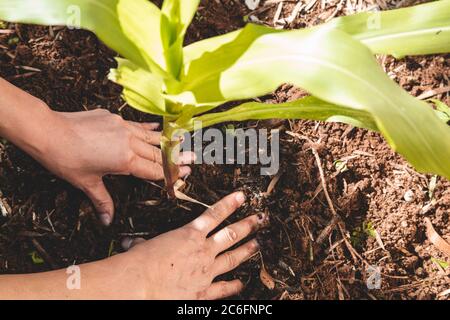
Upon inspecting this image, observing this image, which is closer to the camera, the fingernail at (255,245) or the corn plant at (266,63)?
the corn plant at (266,63)

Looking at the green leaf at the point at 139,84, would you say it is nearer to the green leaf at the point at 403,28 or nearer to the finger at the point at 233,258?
the green leaf at the point at 403,28

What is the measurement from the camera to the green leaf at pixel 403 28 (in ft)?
2.44

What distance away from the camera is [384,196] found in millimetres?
1055

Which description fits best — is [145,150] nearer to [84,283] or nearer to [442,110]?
[84,283]

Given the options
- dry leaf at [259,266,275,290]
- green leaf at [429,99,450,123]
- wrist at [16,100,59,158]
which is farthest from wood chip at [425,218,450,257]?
wrist at [16,100,59,158]

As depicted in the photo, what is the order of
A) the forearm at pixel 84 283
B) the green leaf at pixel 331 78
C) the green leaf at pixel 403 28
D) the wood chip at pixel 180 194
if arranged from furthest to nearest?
the wood chip at pixel 180 194 < the forearm at pixel 84 283 < the green leaf at pixel 403 28 < the green leaf at pixel 331 78

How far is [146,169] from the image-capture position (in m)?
1.02

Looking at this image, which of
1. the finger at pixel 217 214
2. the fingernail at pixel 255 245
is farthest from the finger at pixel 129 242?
the fingernail at pixel 255 245

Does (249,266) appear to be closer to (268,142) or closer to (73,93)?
(268,142)

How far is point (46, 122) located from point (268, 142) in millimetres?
441

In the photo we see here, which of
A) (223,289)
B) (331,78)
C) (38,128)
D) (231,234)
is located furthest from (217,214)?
(331,78)

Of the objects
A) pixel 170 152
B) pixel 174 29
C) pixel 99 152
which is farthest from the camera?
pixel 99 152

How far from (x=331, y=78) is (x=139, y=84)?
267 mm

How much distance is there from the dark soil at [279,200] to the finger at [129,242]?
0.6 inches
